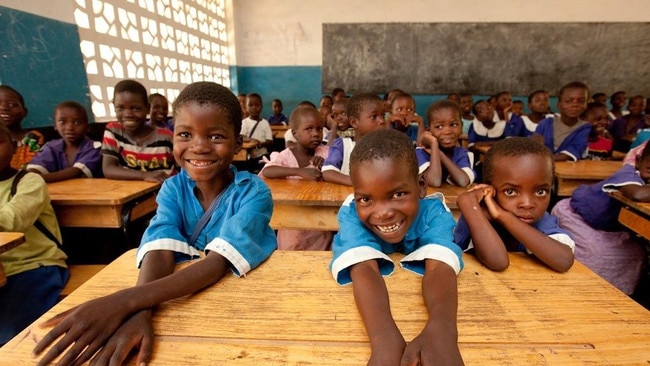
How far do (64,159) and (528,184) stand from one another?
8.61 feet

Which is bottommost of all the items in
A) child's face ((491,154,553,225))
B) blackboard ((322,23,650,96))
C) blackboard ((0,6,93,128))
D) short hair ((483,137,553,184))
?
child's face ((491,154,553,225))

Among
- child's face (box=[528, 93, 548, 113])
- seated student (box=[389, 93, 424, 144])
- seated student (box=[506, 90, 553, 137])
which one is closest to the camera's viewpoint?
seated student (box=[389, 93, 424, 144])

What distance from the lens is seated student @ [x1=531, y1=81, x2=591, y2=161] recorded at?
9.83ft

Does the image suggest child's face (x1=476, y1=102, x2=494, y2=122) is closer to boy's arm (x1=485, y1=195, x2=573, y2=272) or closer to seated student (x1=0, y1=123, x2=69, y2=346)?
boy's arm (x1=485, y1=195, x2=573, y2=272)

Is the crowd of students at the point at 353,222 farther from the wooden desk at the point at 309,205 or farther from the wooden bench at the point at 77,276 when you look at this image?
the wooden desk at the point at 309,205

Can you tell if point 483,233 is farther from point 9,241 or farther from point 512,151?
point 9,241

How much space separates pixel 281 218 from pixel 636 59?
8.17 m

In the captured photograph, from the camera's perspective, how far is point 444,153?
2.15 metres

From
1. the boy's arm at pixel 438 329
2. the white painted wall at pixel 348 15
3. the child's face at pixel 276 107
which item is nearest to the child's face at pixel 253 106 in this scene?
the child's face at pixel 276 107

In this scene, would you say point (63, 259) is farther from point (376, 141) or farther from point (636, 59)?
point (636, 59)

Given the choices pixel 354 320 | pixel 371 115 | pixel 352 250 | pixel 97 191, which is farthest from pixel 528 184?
pixel 97 191

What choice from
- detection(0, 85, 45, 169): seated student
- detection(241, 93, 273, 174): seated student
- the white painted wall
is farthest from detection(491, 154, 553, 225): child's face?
the white painted wall

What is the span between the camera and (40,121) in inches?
105

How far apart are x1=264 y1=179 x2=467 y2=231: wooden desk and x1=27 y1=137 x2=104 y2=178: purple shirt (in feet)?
4.23
